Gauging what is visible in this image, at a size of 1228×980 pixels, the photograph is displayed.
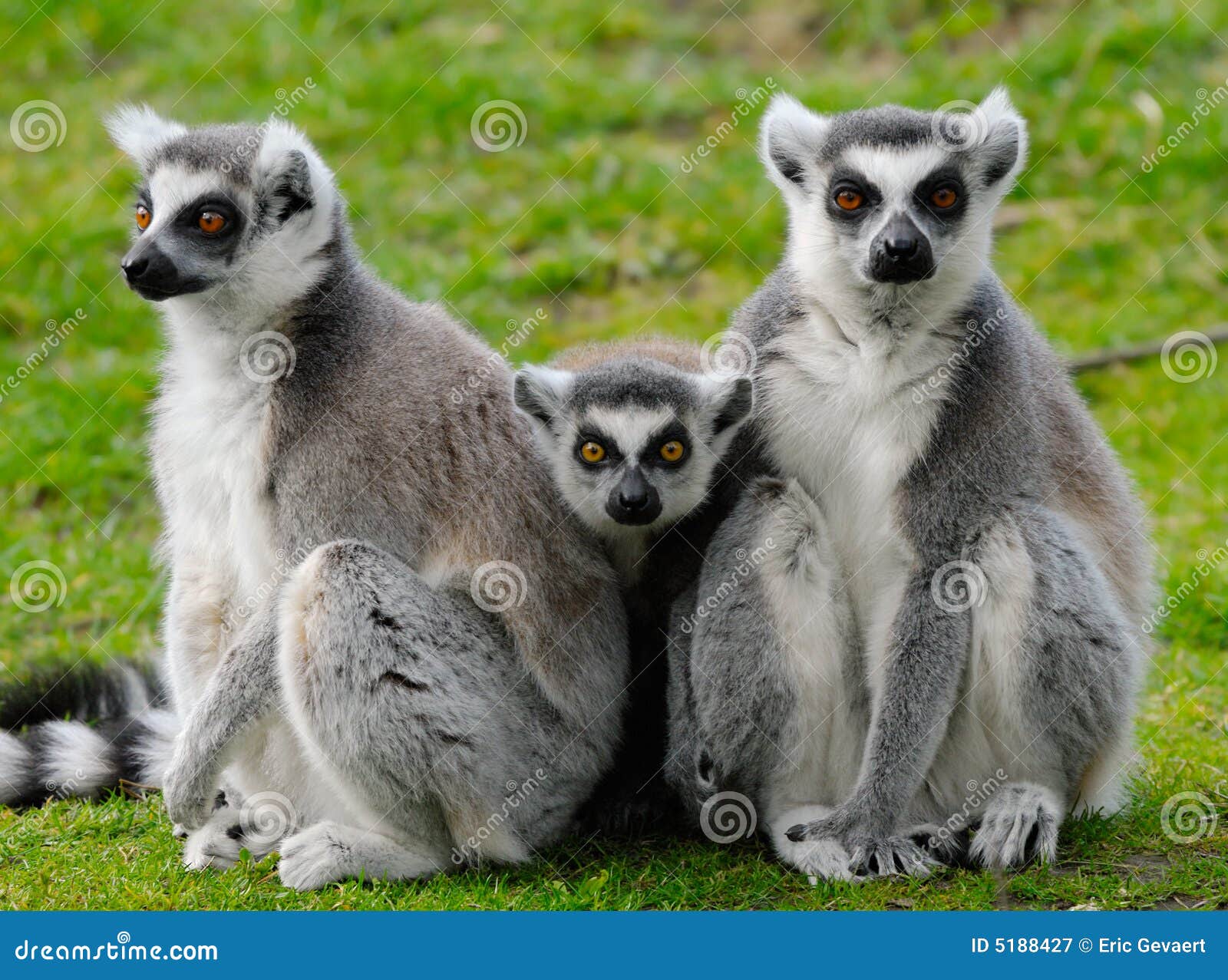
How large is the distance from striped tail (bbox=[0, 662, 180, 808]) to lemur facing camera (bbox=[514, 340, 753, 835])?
6.00ft

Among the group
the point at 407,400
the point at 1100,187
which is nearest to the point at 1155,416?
the point at 1100,187

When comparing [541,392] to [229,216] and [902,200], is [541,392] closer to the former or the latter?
[229,216]

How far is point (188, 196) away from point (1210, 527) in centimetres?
606

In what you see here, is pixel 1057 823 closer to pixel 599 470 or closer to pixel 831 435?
pixel 831 435

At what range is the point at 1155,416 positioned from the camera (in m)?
9.48

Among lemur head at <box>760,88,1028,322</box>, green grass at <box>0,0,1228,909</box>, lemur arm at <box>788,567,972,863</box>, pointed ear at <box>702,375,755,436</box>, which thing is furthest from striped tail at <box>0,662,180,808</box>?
lemur head at <box>760,88,1028,322</box>

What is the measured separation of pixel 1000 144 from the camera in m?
5.12

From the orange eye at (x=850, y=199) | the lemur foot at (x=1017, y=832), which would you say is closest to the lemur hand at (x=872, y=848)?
the lemur foot at (x=1017, y=832)

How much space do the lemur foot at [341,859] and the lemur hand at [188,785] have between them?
0.32 m

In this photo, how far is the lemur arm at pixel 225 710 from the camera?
4.82 meters

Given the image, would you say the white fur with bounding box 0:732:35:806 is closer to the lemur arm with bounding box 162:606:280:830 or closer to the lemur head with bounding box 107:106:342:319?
the lemur arm with bounding box 162:606:280:830

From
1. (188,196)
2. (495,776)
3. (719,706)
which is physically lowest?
(495,776)

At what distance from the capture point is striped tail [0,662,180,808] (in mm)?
5773

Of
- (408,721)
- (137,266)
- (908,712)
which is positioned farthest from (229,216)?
(908,712)
